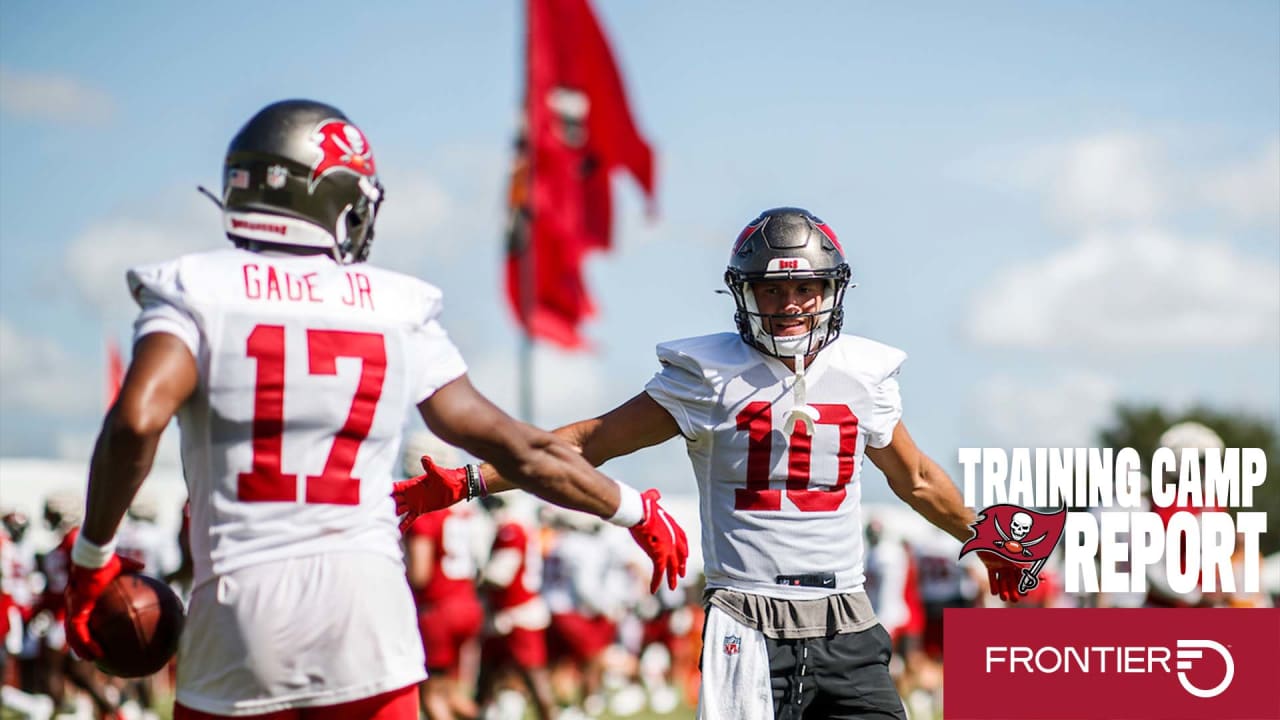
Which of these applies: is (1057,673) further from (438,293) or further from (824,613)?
(438,293)

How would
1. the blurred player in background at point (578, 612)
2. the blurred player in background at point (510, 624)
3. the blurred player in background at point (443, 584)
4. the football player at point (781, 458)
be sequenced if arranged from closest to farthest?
the football player at point (781, 458) → the blurred player in background at point (443, 584) → the blurred player in background at point (510, 624) → the blurred player in background at point (578, 612)

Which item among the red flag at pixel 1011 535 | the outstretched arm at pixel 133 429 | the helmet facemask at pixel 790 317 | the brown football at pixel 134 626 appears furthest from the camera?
the red flag at pixel 1011 535

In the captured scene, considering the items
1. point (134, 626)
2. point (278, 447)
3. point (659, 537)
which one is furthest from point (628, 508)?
point (134, 626)

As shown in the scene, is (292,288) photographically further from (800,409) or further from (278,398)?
(800,409)

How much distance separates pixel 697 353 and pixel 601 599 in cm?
857

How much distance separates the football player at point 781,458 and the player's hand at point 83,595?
1146mm

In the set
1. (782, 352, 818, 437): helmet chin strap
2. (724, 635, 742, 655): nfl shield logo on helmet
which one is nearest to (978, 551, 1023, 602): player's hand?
(782, 352, 818, 437): helmet chin strap

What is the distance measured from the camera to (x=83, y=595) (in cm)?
330

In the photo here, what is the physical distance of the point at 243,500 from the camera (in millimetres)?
3178

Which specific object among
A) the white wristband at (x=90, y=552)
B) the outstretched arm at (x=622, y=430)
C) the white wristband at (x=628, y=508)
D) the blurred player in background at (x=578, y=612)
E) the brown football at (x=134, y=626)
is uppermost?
the outstretched arm at (x=622, y=430)

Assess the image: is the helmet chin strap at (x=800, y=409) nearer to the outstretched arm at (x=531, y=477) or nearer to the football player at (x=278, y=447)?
the outstretched arm at (x=531, y=477)

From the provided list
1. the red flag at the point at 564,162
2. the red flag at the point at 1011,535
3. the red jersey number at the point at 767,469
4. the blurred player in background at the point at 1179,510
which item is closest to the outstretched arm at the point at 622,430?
the red jersey number at the point at 767,469

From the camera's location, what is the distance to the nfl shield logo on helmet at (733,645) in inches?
174

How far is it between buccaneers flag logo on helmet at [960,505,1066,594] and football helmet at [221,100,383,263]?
2.59 m
